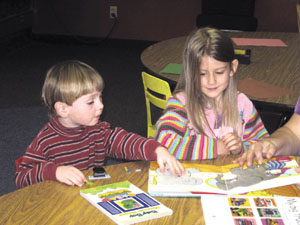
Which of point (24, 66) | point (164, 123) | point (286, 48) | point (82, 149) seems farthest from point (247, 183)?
point (24, 66)

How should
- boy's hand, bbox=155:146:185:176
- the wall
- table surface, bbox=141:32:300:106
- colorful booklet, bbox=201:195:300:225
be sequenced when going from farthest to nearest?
1. the wall
2. table surface, bbox=141:32:300:106
3. boy's hand, bbox=155:146:185:176
4. colorful booklet, bbox=201:195:300:225

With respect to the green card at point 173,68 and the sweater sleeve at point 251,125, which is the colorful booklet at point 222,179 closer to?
the sweater sleeve at point 251,125

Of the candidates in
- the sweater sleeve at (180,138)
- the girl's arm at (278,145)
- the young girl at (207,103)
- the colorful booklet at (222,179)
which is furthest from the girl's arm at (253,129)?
the colorful booklet at (222,179)

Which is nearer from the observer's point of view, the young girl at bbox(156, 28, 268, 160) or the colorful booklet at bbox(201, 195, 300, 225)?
the colorful booklet at bbox(201, 195, 300, 225)

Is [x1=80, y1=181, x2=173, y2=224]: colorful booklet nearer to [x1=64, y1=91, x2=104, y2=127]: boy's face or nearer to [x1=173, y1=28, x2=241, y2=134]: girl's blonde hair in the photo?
[x1=64, y1=91, x2=104, y2=127]: boy's face

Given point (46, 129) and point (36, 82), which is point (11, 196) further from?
point (36, 82)

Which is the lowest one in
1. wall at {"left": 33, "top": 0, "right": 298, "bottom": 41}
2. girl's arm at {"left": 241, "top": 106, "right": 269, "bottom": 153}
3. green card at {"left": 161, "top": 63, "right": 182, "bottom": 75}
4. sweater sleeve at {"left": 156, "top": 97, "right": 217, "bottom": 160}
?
wall at {"left": 33, "top": 0, "right": 298, "bottom": 41}

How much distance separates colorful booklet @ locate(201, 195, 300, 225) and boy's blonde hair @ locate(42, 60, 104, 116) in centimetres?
61

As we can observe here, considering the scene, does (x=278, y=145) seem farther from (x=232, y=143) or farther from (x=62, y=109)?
(x=62, y=109)

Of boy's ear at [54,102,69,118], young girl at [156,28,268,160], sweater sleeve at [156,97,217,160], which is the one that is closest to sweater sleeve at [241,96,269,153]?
young girl at [156,28,268,160]

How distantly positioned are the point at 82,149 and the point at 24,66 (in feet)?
12.8

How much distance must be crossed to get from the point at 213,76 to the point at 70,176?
0.74 metres

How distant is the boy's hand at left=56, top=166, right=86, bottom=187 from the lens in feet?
4.51

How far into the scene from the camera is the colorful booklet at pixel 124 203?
1198 mm
